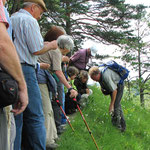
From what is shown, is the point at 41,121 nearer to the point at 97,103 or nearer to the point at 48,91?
the point at 48,91

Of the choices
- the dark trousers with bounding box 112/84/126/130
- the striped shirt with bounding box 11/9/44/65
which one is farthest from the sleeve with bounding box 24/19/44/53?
the dark trousers with bounding box 112/84/126/130

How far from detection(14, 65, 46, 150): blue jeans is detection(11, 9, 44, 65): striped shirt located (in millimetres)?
148

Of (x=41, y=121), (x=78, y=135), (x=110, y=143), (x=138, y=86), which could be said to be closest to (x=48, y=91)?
(x=41, y=121)

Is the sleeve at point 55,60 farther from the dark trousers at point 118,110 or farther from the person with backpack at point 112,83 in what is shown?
the dark trousers at point 118,110

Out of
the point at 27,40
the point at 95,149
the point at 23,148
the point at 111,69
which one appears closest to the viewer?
the point at 27,40

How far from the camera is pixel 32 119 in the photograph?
91.1 inches

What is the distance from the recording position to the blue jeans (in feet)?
7.47

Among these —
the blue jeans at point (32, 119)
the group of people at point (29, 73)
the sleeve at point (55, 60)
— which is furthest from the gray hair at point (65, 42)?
the blue jeans at point (32, 119)

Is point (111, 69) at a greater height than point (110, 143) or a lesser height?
greater

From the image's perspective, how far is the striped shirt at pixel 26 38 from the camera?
7.58ft

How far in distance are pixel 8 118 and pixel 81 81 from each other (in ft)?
15.1

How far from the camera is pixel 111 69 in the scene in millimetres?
4672

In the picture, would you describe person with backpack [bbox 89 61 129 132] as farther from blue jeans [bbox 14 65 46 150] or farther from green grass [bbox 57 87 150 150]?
blue jeans [bbox 14 65 46 150]

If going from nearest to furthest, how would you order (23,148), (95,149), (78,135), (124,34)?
(23,148) → (95,149) → (78,135) → (124,34)
